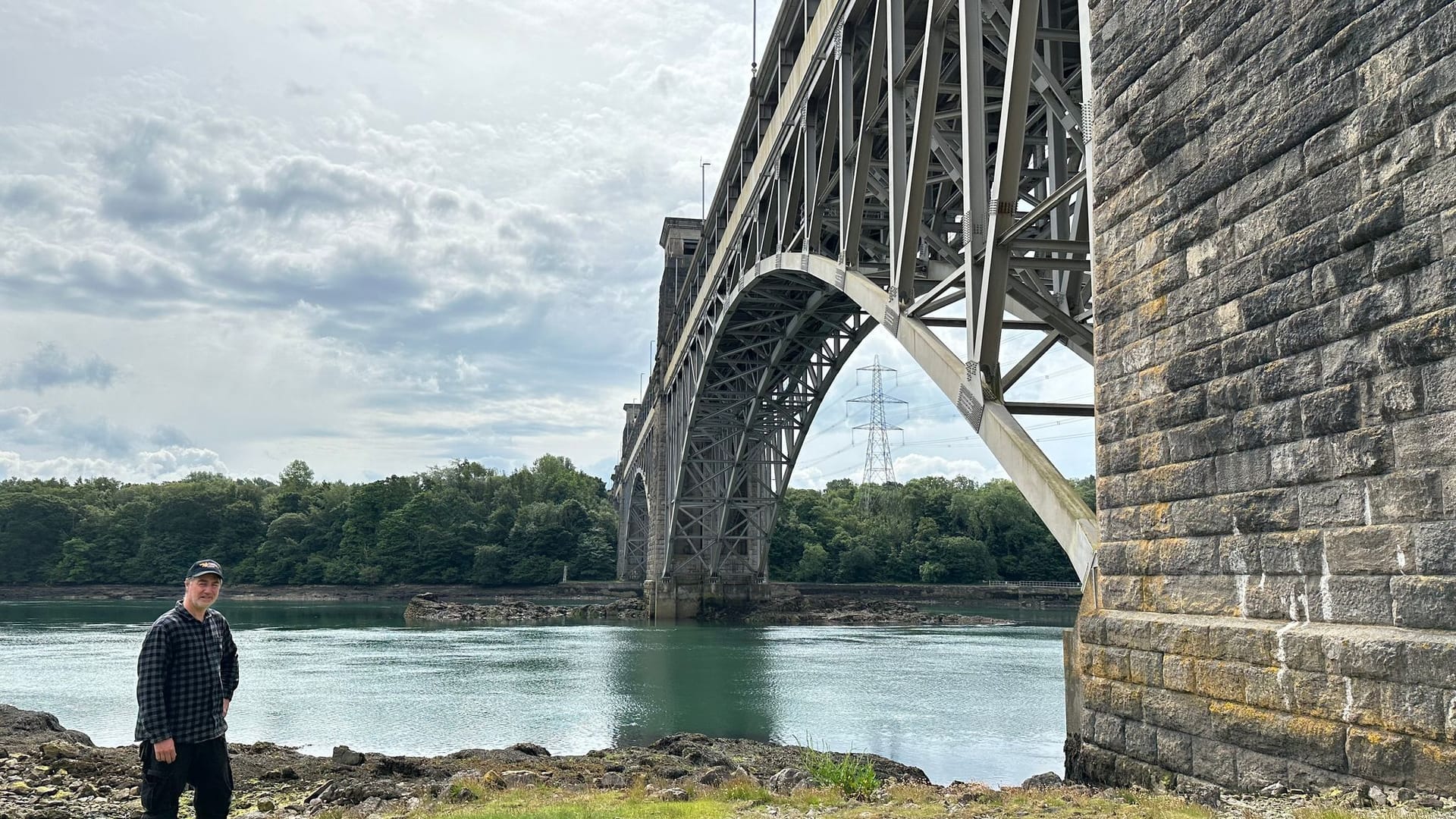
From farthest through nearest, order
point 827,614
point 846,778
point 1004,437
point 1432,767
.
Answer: point 827,614
point 1004,437
point 846,778
point 1432,767

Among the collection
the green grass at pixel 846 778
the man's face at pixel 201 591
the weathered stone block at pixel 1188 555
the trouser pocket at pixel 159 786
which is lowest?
the green grass at pixel 846 778

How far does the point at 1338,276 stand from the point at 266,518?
316 feet

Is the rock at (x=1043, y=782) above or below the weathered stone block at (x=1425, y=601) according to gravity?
below

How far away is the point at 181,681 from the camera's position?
5145 millimetres

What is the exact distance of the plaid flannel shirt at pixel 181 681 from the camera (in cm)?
501

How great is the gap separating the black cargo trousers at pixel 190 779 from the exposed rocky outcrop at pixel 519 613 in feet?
149

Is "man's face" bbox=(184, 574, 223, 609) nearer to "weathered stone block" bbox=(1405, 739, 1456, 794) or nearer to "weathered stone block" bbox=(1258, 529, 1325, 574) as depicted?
"weathered stone block" bbox=(1258, 529, 1325, 574)

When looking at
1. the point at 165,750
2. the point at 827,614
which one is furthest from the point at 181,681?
the point at 827,614

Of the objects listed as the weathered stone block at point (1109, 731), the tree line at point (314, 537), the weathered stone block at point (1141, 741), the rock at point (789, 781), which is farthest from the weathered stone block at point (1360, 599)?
the tree line at point (314, 537)

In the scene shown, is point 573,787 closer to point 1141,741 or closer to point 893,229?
point 1141,741

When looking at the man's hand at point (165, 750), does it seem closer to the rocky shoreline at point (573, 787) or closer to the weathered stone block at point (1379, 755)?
the rocky shoreline at point (573, 787)

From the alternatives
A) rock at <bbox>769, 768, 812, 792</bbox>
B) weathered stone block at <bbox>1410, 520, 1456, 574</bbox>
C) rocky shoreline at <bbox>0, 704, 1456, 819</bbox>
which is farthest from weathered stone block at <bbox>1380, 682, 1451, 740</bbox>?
rock at <bbox>769, 768, 812, 792</bbox>

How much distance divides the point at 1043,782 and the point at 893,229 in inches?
291

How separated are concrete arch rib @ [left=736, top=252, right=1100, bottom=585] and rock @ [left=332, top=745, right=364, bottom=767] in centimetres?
680
